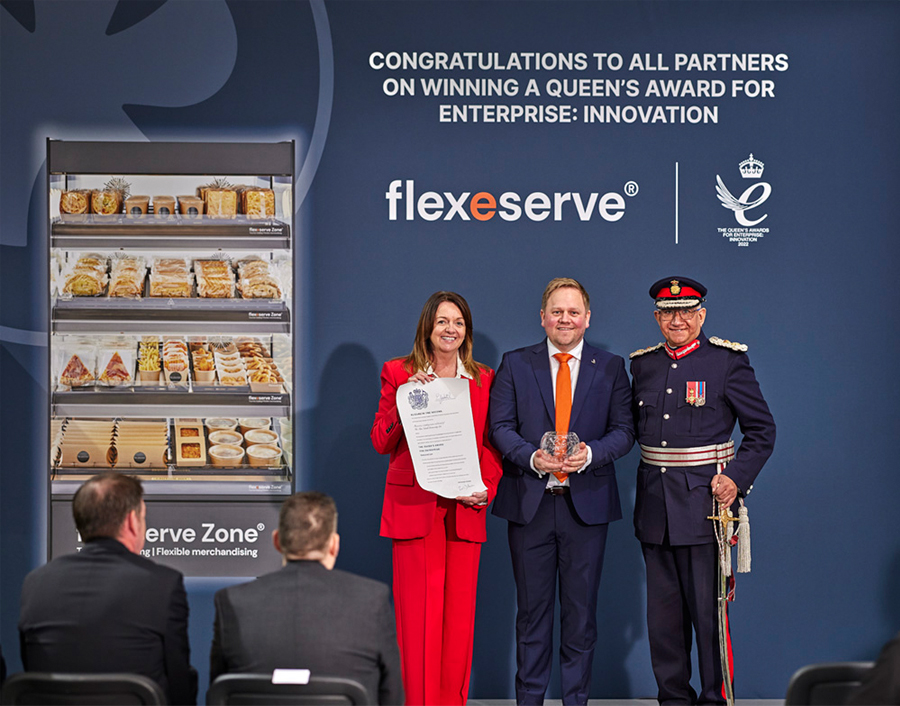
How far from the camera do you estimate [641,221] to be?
14.4 feet

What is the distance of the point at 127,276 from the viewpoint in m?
4.34

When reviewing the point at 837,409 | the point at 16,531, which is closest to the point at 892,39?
the point at 837,409

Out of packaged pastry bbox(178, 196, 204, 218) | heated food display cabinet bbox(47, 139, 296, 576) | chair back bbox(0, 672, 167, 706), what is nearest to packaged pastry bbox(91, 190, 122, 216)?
heated food display cabinet bbox(47, 139, 296, 576)

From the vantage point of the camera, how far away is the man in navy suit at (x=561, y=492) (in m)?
3.66

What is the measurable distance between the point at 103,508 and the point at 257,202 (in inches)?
89.6

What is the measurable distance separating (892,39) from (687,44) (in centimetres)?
105

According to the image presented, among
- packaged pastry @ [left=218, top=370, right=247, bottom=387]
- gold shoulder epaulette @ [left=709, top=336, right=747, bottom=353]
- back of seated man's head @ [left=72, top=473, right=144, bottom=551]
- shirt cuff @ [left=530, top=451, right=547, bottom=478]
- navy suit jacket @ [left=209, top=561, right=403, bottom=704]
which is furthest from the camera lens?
packaged pastry @ [left=218, top=370, right=247, bottom=387]

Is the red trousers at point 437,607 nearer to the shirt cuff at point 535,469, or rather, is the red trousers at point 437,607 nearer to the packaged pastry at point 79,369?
the shirt cuff at point 535,469

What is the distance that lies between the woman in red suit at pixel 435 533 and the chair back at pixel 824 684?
181cm

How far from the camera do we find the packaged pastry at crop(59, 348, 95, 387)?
434 cm

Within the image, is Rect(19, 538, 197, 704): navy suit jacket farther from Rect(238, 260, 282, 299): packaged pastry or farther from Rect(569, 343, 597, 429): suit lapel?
Rect(238, 260, 282, 299): packaged pastry

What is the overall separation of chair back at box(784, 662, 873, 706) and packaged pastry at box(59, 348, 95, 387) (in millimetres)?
3568

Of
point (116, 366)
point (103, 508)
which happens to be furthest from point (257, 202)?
point (103, 508)

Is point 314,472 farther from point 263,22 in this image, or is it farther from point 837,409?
point 837,409
